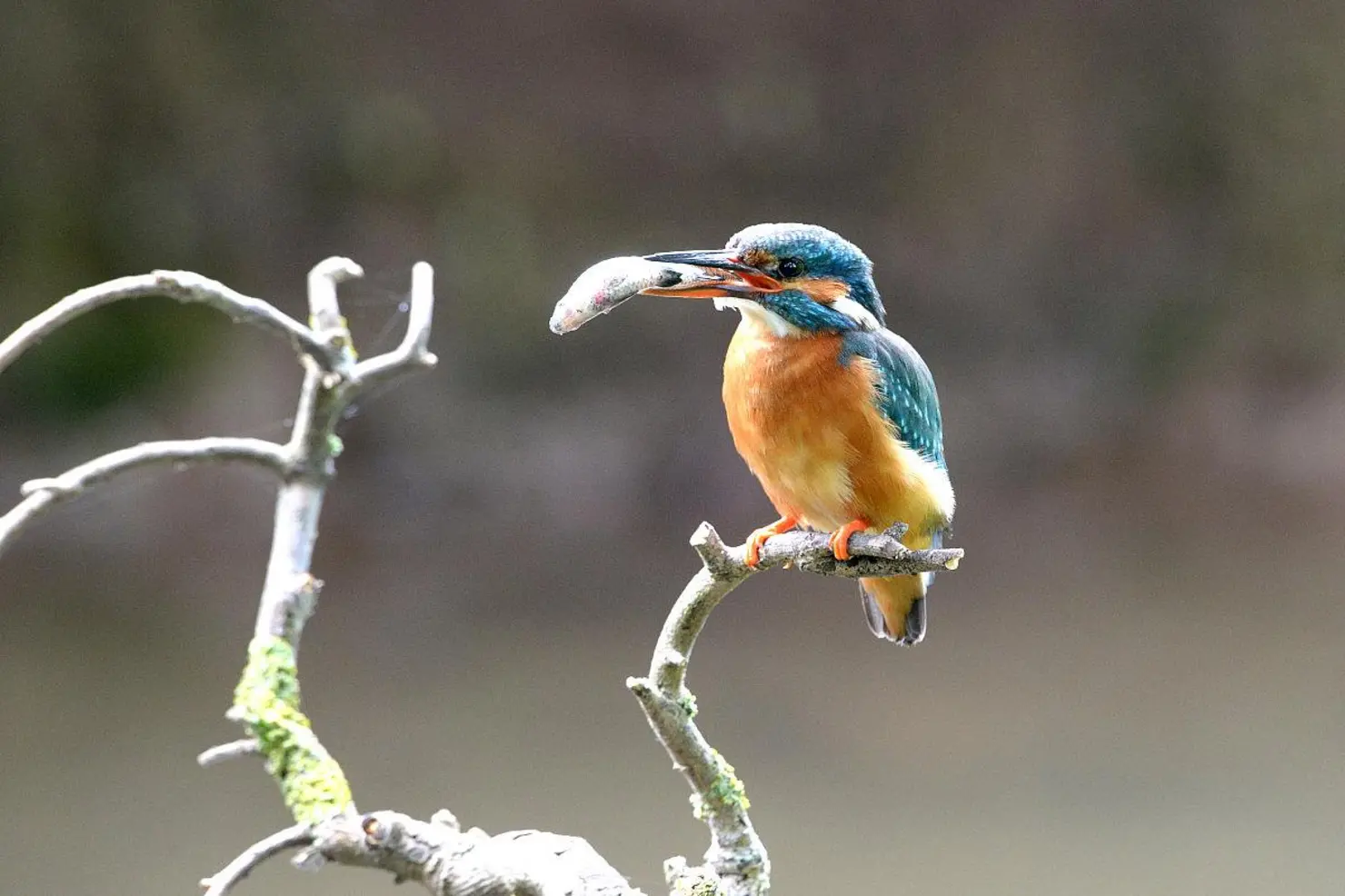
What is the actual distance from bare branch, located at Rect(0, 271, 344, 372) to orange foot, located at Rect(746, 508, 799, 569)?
428mm

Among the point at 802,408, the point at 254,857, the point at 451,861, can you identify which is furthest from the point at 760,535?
the point at 254,857

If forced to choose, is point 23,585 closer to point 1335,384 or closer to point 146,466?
point 146,466

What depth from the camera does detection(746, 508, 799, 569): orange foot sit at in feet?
3.22

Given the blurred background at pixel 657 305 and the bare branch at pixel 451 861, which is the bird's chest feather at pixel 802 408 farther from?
the blurred background at pixel 657 305

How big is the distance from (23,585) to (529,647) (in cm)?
147

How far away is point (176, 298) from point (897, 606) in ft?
2.18

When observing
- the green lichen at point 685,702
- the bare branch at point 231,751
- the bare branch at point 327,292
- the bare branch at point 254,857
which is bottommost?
the bare branch at point 254,857

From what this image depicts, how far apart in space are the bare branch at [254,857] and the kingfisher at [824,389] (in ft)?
1.41

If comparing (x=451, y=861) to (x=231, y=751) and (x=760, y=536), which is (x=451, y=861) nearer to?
(x=231, y=751)

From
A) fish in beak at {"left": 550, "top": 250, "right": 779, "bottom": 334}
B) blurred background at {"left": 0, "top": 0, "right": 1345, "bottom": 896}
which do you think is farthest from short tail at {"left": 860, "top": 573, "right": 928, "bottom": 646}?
blurred background at {"left": 0, "top": 0, "right": 1345, "bottom": 896}

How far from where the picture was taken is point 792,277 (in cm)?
100

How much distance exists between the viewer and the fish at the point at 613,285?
2.72ft

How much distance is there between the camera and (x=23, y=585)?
12.0ft

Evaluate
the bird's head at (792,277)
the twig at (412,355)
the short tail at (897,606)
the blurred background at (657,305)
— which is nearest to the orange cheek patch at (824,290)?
the bird's head at (792,277)
